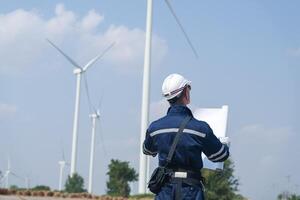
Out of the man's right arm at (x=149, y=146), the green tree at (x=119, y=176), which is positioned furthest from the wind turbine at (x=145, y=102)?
the man's right arm at (x=149, y=146)

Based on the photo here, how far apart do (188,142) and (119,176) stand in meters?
29.8

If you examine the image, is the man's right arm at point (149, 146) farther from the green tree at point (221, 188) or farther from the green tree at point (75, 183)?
the green tree at point (75, 183)

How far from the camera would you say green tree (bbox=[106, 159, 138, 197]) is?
3525 centimetres

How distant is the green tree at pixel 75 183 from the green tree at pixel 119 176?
7.20 metres

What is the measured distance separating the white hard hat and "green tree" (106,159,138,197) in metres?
28.9

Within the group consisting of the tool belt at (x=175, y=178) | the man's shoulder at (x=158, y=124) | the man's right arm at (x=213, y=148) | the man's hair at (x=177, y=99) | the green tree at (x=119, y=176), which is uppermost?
the green tree at (x=119, y=176)

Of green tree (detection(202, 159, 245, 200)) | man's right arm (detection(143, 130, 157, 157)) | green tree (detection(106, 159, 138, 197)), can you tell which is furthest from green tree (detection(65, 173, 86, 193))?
man's right arm (detection(143, 130, 157, 157))

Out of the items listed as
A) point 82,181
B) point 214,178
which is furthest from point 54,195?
point 82,181

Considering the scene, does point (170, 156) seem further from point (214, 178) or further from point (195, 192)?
point (214, 178)

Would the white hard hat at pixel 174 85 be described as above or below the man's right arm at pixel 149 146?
above

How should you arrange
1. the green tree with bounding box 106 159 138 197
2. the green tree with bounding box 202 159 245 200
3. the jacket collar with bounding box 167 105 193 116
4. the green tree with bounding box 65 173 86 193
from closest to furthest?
the jacket collar with bounding box 167 105 193 116, the green tree with bounding box 202 159 245 200, the green tree with bounding box 106 159 138 197, the green tree with bounding box 65 173 86 193

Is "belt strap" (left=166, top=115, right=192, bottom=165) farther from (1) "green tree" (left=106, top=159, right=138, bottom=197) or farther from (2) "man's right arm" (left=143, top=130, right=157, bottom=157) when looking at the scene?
(1) "green tree" (left=106, top=159, right=138, bottom=197)

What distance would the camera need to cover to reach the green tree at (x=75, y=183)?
43100 millimetres

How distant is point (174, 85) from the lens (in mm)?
6250
